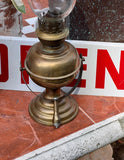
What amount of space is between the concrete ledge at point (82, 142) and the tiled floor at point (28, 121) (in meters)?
0.03

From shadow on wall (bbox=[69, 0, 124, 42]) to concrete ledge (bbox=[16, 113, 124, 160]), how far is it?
32 centimetres

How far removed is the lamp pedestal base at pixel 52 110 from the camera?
1056mm

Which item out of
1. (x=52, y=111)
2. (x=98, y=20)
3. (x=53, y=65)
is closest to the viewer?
(x=53, y=65)

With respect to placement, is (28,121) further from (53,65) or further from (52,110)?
(53,65)

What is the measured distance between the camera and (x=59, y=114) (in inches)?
42.1

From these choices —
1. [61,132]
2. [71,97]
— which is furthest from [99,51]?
[61,132]

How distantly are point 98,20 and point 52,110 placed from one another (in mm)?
386

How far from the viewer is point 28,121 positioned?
3.59ft

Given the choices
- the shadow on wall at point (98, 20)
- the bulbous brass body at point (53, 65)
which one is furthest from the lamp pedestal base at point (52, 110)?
the shadow on wall at point (98, 20)

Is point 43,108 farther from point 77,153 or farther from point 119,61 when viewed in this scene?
point 119,61

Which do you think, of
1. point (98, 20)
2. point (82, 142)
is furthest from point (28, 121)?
point (98, 20)

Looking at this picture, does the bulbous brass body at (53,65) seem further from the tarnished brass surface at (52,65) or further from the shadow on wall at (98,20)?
the shadow on wall at (98,20)

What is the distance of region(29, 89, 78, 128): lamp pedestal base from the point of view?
106 cm

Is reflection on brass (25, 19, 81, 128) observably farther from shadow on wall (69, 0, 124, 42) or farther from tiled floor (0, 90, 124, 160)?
shadow on wall (69, 0, 124, 42)
